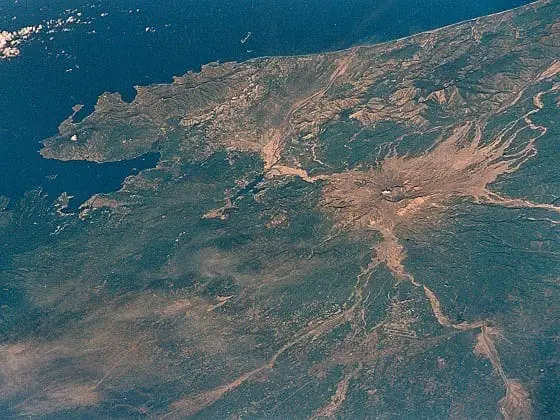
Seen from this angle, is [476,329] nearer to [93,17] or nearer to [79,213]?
[79,213]

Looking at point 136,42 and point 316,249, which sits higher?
point 136,42

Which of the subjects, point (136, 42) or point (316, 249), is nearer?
point (316, 249)

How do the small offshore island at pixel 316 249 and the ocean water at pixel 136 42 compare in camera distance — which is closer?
the small offshore island at pixel 316 249

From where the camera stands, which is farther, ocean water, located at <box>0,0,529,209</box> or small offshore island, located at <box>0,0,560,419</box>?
ocean water, located at <box>0,0,529,209</box>

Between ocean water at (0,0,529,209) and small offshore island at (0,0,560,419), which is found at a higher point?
ocean water at (0,0,529,209)

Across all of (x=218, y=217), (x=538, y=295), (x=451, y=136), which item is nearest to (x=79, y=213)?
(x=218, y=217)
